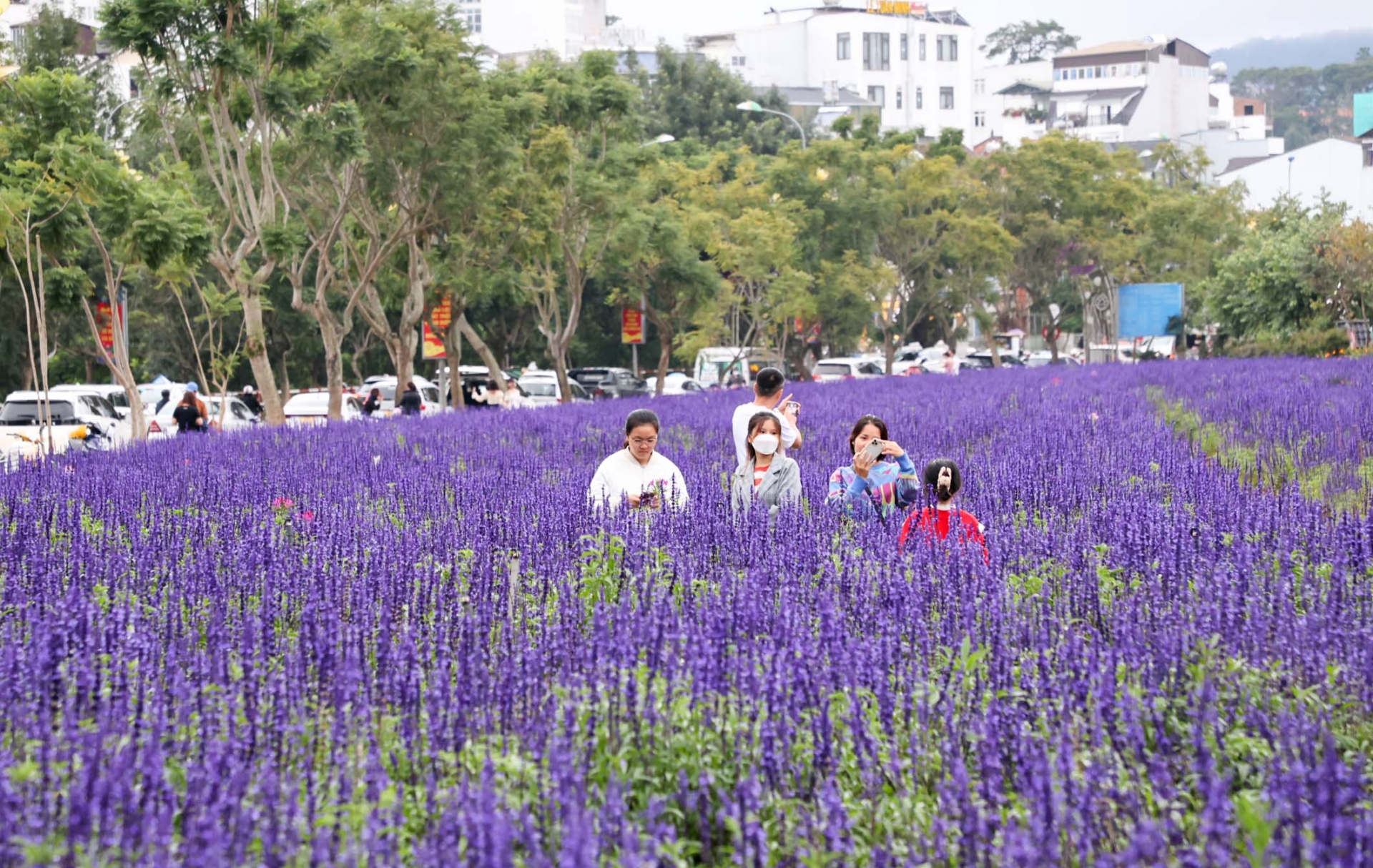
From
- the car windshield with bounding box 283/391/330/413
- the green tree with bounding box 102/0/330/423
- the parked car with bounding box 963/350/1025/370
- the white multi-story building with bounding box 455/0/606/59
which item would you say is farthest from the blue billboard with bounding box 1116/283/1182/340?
the white multi-story building with bounding box 455/0/606/59

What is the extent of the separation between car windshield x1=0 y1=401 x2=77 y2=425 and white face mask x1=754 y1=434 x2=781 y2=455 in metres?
21.1

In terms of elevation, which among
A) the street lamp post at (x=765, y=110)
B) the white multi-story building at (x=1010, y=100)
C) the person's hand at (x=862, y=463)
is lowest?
the person's hand at (x=862, y=463)

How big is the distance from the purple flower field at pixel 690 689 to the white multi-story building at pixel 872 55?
371 ft

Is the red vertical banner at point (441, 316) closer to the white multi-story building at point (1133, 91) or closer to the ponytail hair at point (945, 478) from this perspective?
the ponytail hair at point (945, 478)

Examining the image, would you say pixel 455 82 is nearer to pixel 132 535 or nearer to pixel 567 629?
pixel 132 535

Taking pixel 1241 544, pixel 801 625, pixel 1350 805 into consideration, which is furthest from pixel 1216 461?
pixel 1350 805

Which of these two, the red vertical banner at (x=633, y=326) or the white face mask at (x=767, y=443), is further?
the red vertical banner at (x=633, y=326)

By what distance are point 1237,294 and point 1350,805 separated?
143 feet

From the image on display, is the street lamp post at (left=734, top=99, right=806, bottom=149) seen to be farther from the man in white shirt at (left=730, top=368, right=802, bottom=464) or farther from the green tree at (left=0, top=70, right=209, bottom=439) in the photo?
the man in white shirt at (left=730, top=368, right=802, bottom=464)

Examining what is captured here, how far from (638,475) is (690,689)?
4037mm

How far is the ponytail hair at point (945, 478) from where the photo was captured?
22.8 ft

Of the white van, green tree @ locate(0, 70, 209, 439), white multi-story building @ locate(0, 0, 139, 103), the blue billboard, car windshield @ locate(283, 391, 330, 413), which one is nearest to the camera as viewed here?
green tree @ locate(0, 70, 209, 439)

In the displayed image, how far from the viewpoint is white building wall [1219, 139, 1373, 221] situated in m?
81.9

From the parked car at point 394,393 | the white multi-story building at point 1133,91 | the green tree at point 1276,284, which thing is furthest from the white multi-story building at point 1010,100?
the parked car at point 394,393
